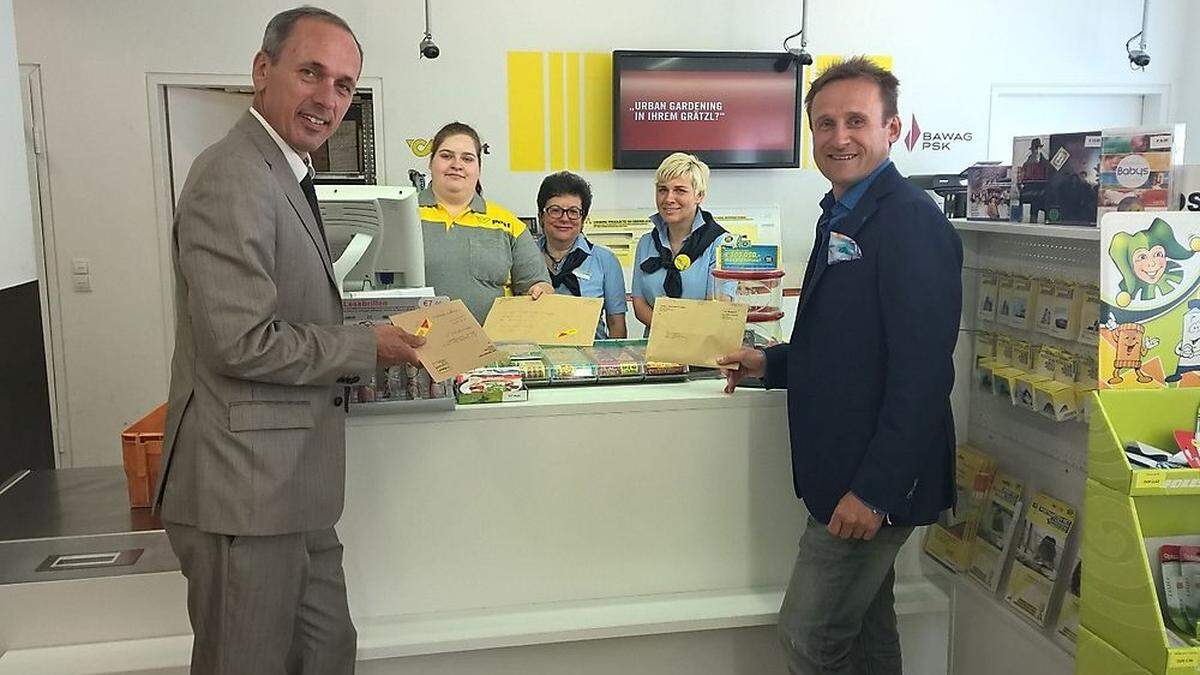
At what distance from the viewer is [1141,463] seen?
166cm

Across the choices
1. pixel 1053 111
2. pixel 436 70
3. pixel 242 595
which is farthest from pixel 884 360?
pixel 1053 111

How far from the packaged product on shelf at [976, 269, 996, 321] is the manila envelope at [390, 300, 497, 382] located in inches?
50.6

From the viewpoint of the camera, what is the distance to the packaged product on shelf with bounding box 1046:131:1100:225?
1.93 m

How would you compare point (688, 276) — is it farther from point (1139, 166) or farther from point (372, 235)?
point (1139, 166)

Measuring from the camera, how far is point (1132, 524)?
5.30ft

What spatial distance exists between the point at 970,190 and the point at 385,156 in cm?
331

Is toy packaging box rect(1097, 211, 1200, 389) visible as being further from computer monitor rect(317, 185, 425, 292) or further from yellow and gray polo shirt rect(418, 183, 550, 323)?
yellow and gray polo shirt rect(418, 183, 550, 323)

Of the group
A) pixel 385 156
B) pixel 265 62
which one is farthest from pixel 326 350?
pixel 385 156

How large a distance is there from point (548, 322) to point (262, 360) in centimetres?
76

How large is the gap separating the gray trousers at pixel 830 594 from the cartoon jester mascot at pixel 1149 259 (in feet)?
2.10

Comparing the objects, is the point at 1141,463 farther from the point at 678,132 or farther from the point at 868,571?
the point at 678,132

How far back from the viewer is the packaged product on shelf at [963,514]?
2.33 m

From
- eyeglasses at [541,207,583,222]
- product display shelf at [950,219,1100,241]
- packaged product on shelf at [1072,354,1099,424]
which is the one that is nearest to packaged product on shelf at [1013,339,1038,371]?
packaged product on shelf at [1072,354,1099,424]

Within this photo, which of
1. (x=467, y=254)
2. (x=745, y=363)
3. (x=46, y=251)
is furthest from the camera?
(x=46, y=251)
